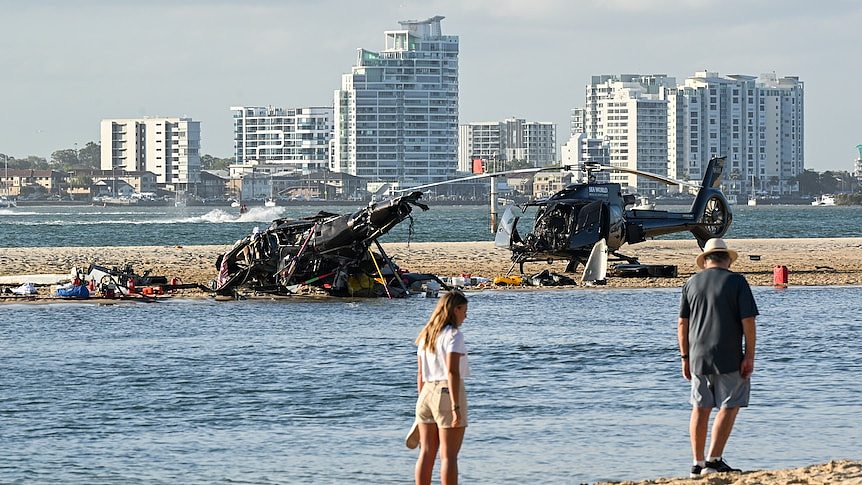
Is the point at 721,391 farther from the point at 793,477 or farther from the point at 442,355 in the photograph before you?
the point at 442,355

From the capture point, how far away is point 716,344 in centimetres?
1077

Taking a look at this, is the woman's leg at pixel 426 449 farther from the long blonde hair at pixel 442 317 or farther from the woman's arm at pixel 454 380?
the long blonde hair at pixel 442 317

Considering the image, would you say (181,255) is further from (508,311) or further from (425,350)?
(425,350)

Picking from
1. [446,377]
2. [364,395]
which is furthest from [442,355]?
[364,395]

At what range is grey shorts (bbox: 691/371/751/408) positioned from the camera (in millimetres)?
10828

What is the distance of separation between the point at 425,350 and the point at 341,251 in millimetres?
18267

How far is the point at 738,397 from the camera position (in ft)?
35.6

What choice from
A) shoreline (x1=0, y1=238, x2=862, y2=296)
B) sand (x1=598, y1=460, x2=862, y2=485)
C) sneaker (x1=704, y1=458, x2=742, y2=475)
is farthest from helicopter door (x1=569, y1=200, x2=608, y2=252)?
sneaker (x1=704, y1=458, x2=742, y2=475)

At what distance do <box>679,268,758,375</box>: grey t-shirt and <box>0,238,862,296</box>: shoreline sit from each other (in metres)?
20.0

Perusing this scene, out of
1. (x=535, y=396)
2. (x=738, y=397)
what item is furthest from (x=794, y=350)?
(x=738, y=397)

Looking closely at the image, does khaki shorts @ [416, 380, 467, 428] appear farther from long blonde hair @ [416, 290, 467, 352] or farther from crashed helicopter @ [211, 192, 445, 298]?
crashed helicopter @ [211, 192, 445, 298]

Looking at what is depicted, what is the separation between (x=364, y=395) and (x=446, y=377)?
6385 millimetres

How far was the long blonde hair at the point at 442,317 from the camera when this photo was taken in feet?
32.0

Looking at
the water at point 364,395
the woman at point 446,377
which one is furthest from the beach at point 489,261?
the woman at point 446,377
